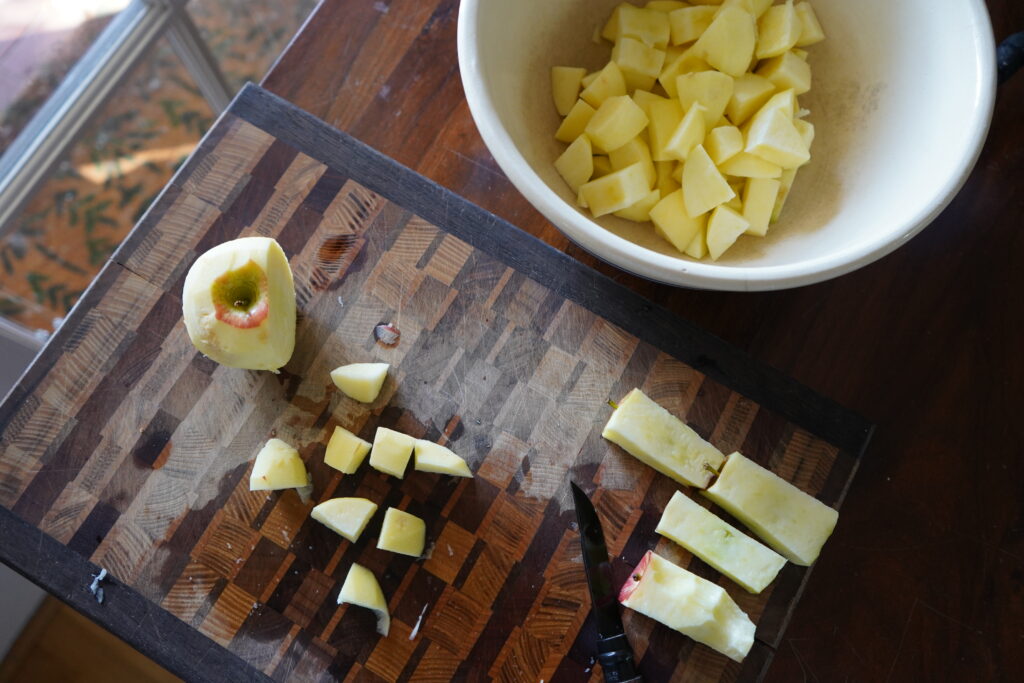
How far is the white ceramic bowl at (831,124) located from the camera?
1.26 meters

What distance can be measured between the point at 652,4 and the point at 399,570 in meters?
1.22

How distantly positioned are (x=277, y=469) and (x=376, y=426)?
207 mm

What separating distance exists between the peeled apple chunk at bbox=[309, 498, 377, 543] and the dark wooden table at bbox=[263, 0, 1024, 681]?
0.66 meters

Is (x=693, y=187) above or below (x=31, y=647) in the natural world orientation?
above

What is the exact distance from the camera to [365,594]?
1.47 m

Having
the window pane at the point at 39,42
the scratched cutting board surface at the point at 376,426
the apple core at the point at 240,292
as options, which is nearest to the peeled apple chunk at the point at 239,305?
the apple core at the point at 240,292

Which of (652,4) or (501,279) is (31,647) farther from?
(652,4)

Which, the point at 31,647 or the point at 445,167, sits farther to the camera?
the point at 31,647

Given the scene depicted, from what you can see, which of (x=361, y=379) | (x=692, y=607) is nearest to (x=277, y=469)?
(x=361, y=379)

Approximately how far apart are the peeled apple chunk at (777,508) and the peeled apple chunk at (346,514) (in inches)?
26.6

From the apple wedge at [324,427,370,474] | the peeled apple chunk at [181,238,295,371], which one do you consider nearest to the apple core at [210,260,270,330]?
the peeled apple chunk at [181,238,295,371]

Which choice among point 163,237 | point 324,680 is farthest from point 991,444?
point 163,237

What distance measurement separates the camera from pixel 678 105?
1477mm

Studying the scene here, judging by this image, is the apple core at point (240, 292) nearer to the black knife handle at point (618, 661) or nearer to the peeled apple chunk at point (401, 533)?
the peeled apple chunk at point (401, 533)
